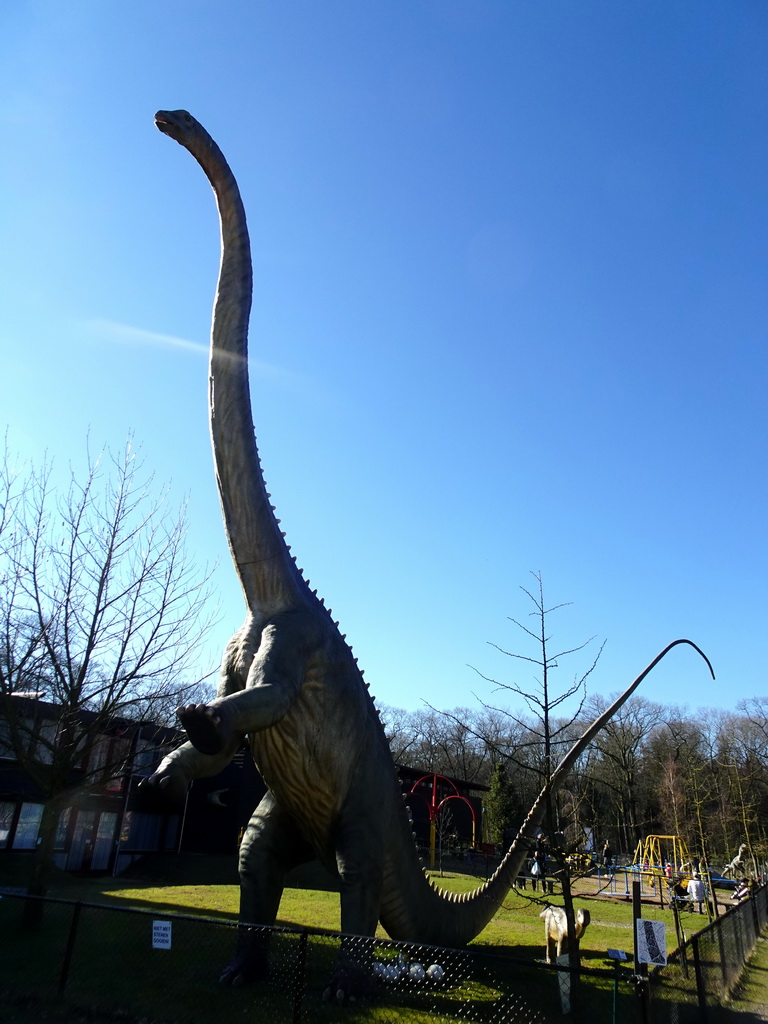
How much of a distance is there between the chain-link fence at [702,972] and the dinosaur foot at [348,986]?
232cm

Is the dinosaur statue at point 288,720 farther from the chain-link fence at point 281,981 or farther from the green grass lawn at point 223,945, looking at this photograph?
the green grass lawn at point 223,945

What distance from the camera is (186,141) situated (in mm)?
6898

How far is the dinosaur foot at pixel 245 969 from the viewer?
21.4 feet

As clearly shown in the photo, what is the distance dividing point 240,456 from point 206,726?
284 cm

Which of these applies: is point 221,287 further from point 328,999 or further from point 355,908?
point 328,999

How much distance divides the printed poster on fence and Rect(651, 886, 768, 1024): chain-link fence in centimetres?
14

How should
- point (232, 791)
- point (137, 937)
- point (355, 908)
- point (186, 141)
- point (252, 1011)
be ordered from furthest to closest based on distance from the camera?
point (232, 791), point (137, 937), point (186, 141), point (355, 908), point (252, 1011)

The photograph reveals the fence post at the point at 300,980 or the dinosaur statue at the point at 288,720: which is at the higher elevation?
the dinosaur statue at the point at 288,720

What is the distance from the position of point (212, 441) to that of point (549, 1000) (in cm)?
634

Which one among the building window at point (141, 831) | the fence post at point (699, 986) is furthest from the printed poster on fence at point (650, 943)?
the building window at point (141, 831)

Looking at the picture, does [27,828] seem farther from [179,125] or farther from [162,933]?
[179,125]

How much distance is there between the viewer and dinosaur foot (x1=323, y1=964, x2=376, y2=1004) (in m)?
6.00

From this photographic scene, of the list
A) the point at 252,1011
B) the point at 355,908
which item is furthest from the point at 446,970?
the point at 252,1011

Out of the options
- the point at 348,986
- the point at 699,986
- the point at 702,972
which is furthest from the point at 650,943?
the point at 702,972
